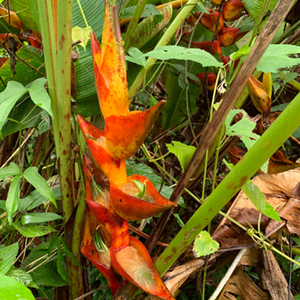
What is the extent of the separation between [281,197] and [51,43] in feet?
1.78

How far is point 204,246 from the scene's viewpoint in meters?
Answer: 0.35

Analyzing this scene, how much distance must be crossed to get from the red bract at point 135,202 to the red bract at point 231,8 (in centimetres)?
60

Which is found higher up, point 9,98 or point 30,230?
point 9,98

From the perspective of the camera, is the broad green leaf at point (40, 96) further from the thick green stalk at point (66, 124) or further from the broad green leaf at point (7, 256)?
the broad green leaf at point (7, 256)

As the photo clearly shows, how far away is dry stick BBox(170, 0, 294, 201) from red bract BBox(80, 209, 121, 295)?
134 millimetres

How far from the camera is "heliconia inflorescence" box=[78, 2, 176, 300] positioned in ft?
1.01

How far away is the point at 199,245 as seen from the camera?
352 millimetres

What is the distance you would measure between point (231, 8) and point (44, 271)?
80 cm

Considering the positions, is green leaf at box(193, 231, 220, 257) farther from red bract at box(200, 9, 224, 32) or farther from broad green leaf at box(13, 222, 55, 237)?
red bract at box(200, 9, 224, 32)

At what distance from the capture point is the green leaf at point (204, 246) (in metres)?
0.34

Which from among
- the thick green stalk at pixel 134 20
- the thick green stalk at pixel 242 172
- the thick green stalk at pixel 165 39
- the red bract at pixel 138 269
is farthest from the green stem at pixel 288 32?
the red bract at pixel 138 269

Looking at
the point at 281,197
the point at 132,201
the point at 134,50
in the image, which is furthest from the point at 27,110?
the point at 281,197

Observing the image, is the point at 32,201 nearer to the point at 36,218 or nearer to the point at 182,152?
the point at 36,218

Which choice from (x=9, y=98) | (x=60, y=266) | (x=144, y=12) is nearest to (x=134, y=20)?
(x=144, y=12)
